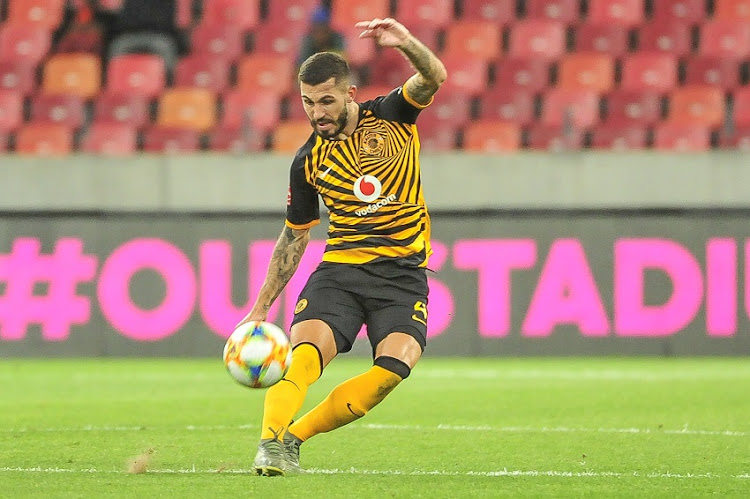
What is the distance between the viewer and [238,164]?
14289 millimetres

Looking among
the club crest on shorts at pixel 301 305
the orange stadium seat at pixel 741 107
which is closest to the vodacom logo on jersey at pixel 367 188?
the club crest on shorts at pixel 301 305

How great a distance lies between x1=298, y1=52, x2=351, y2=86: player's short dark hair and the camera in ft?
18.7

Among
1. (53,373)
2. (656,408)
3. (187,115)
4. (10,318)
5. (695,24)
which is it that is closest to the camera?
(656,408)

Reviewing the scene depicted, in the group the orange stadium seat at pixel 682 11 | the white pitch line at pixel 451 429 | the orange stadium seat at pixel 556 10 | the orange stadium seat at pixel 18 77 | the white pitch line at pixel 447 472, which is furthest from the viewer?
the orange stadium seat at pixel 556 10

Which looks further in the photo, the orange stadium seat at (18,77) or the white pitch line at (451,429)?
the orange stadium seat at (18,77)

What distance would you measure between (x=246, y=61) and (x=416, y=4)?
7.21ft

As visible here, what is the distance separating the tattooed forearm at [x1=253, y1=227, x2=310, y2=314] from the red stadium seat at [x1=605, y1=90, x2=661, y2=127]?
31.5ft

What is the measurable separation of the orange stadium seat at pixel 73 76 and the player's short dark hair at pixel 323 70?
→ 10554 millimetres

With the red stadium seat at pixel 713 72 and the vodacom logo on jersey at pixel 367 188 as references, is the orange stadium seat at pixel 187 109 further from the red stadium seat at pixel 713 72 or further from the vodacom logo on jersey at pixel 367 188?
the vodacom logo on jersey at pixel 367 188

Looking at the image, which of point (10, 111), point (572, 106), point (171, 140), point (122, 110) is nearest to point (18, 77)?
point (10, 111)

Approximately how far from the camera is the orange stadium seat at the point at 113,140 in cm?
1512

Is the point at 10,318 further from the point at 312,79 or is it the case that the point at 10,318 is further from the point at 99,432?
the point at 312,79

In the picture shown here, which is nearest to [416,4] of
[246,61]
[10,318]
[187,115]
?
[246,61]

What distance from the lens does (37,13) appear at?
17.0 meters
